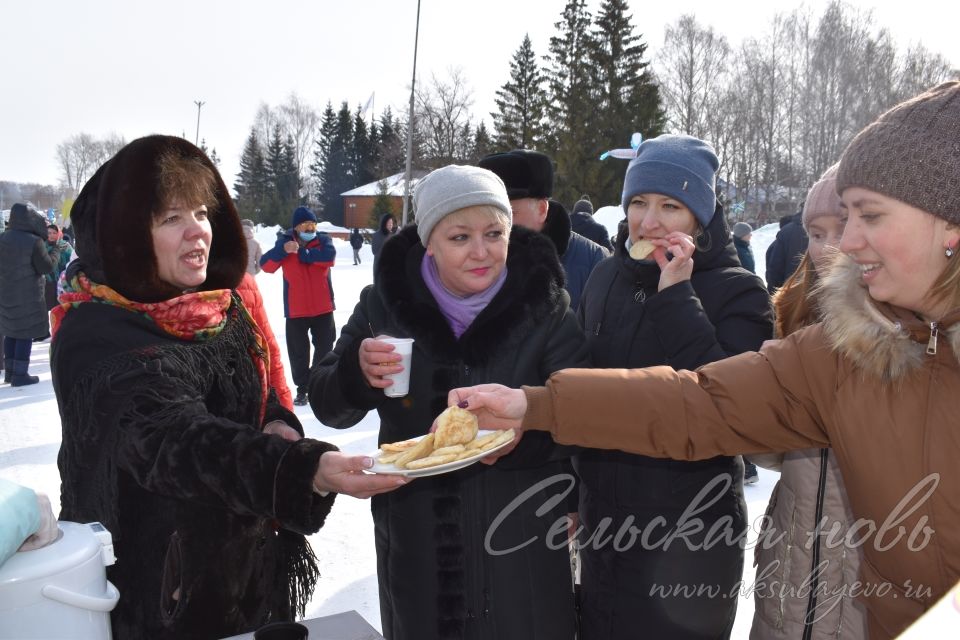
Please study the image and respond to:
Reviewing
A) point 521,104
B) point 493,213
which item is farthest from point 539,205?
point 521,104

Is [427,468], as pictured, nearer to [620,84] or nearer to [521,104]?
[620,84]

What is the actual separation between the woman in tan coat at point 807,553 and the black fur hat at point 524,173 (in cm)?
210

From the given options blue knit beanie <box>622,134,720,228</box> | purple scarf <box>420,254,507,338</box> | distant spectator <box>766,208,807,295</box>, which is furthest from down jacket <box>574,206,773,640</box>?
distant spectator <box>766,208,807,295</box>

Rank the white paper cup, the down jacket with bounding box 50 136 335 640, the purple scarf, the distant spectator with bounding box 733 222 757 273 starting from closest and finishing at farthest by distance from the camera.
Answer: the down jacket with bounding box 50 136 335 640 < the white paper cup < the purple scarf < the distant spectator with bounding box 733 222 757 273

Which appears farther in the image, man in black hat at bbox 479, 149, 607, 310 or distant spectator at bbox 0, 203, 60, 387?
distant spectator at bbox 0, 203, 60, 387

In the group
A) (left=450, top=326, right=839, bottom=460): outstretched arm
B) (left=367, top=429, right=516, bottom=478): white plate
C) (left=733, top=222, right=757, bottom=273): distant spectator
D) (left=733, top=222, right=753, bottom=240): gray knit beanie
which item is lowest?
(left=367, top=429, right=516, bottom=478): white plate

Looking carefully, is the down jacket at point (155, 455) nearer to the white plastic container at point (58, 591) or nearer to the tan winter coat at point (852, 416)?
the white plastic container at point (58, 591)

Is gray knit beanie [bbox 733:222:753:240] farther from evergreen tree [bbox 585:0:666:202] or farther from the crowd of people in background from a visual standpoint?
evergreen tree [bbox 585:0:666:202]

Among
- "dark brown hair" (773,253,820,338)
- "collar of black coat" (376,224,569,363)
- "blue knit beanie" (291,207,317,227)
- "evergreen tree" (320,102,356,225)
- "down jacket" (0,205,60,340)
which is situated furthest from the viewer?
"evergreen tree" (320,102,356,225)

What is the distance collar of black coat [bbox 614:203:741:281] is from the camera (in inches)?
99.0

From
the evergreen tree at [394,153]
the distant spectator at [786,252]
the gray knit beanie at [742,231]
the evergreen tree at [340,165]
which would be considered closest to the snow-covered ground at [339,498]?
the distant spectator at [786,252]

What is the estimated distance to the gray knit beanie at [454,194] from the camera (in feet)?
7.52

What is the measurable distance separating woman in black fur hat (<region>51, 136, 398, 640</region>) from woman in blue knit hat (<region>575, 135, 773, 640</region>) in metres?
0.95

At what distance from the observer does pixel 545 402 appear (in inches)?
76.6
